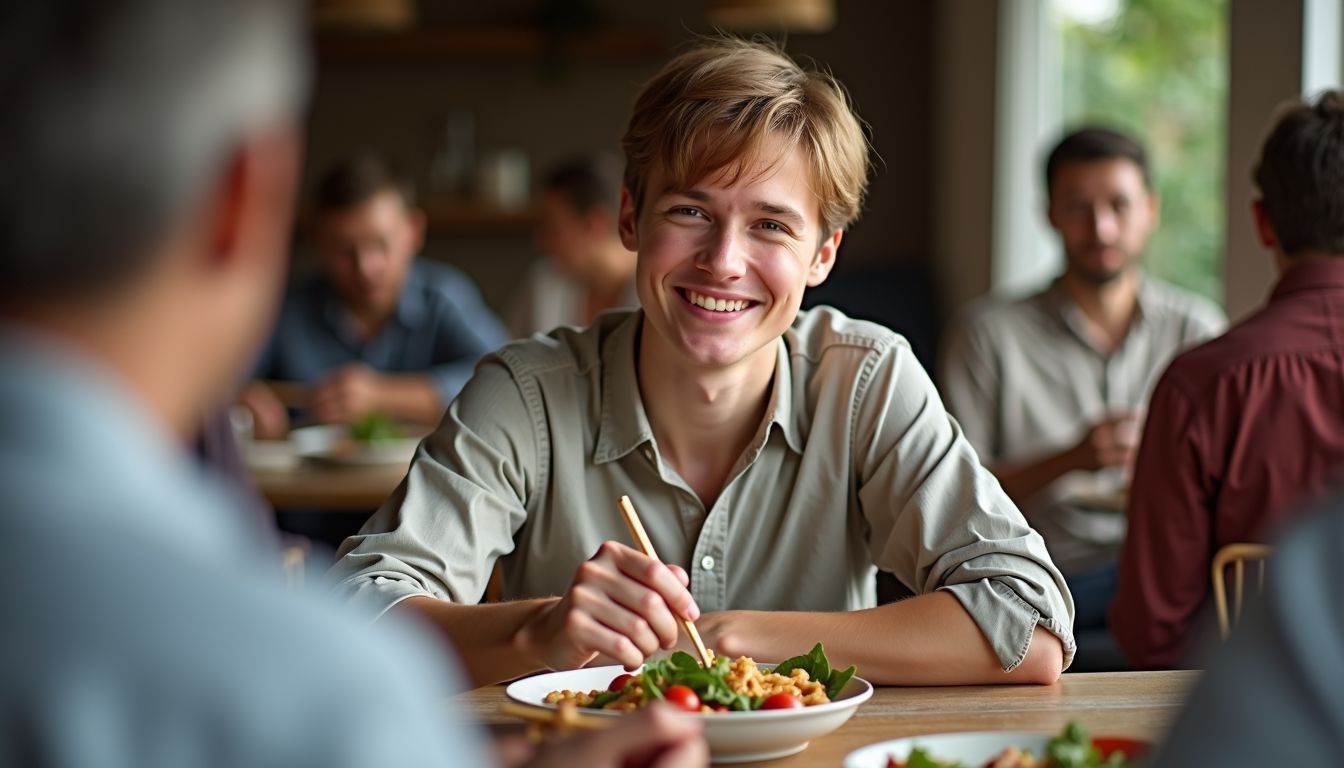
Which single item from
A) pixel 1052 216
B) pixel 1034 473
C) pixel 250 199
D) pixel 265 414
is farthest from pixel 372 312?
pixel 250 199

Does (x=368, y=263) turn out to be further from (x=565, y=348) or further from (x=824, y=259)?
(x=824, y=259)

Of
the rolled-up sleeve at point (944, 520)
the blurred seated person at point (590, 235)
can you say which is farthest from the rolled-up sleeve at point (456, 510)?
the blurred seated person at point (590, 235)

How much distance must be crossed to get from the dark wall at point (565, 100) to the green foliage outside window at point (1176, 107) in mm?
1590

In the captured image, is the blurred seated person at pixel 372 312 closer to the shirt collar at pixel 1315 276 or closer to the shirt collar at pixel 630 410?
the shirt collar at pixel 630 410

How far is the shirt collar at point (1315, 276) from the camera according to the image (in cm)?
238

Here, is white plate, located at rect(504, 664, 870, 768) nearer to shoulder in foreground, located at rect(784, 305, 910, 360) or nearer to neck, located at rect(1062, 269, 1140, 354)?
shoulder in foreground, located at rect(784, 305, 910, 360)

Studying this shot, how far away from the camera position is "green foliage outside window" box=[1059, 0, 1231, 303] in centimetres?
478

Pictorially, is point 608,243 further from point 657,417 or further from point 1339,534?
point 1339,534

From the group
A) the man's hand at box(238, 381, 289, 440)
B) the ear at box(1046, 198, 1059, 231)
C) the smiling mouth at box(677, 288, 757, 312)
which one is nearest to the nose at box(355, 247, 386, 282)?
the man's hand at box(238, 381, 289, 440)

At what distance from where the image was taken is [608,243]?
521 centimetres

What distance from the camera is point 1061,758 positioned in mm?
1153

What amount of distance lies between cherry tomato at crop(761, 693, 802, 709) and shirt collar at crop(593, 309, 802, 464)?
63 centimetres

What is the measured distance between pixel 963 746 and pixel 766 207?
80 centimetres

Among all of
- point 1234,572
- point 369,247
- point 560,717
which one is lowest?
point 1234,572
